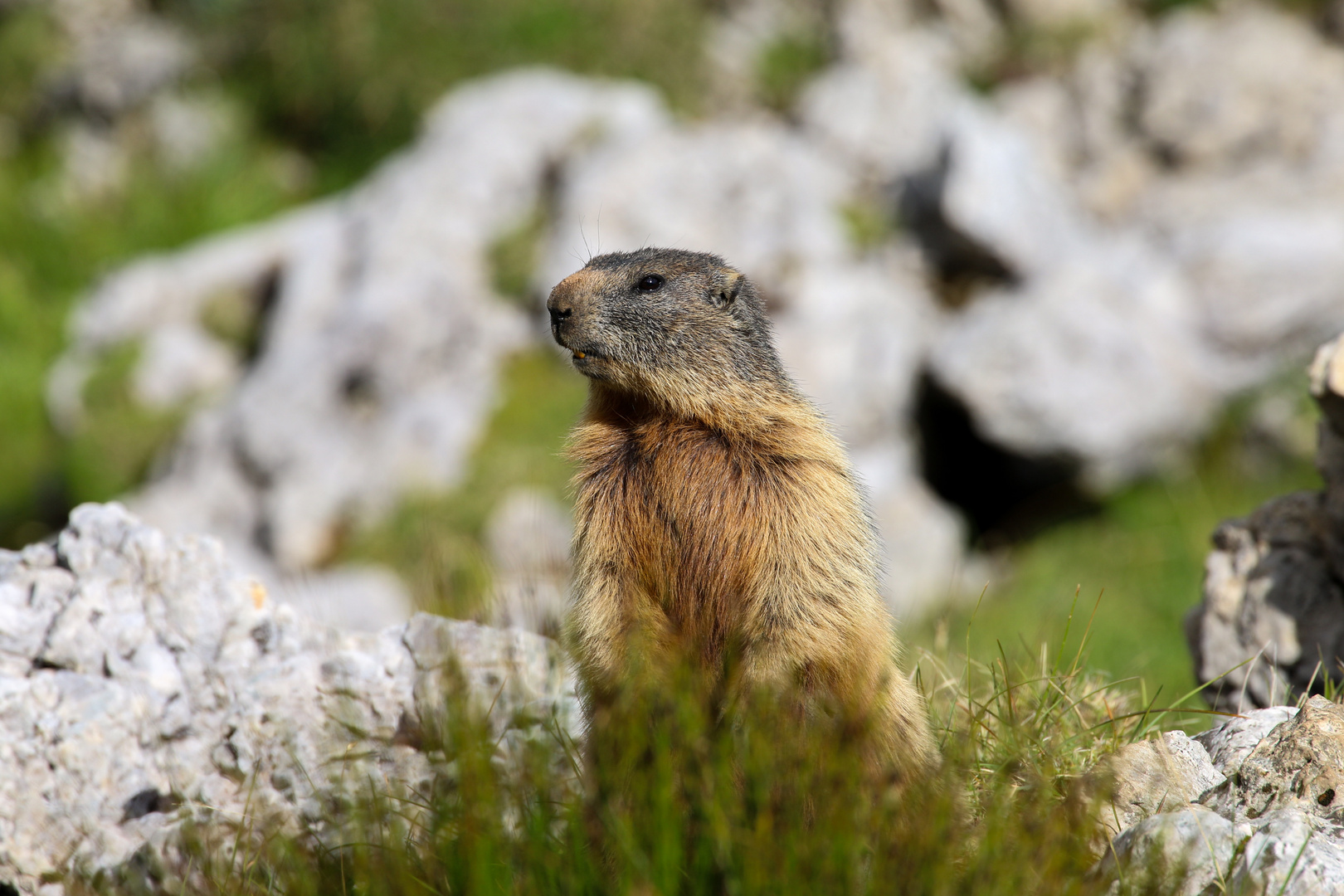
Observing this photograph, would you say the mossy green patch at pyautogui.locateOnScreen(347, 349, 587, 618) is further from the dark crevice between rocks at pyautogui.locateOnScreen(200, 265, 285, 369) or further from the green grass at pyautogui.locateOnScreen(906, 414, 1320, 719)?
the green grass at pyautogui.locateOnScreen(906, 414, 1320, 719)

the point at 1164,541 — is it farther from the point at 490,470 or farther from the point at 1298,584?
the point at 490,470

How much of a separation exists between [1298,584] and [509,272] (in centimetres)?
822

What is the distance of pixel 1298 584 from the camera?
→ 16.4ft

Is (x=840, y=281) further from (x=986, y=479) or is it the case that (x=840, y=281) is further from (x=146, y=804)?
(x=146, y=804)

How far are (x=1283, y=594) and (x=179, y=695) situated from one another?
15.8 ft

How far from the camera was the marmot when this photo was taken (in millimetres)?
4020

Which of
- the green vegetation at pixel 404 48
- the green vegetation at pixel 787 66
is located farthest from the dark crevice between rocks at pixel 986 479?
the green vegetation at pixel 404 48

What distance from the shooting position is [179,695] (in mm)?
4371

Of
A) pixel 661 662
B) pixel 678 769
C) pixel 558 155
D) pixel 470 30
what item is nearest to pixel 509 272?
pixel 558 155

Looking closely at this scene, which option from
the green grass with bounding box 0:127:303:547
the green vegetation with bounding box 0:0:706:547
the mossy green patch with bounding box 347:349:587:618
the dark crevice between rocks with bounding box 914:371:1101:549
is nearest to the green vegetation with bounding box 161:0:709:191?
the green vegetation with bounding box 0:0:706:547

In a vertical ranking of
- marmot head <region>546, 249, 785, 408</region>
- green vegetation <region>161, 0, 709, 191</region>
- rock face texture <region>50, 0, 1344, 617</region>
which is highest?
green vegetation <region>161, 0, 709, 191</region>

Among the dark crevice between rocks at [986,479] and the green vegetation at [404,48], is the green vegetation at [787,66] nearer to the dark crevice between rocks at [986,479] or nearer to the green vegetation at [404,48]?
the green vegetation at [404,48]

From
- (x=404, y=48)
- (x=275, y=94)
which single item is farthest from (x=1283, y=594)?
(x=275, y=94)

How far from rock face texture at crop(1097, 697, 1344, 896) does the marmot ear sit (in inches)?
93.2
